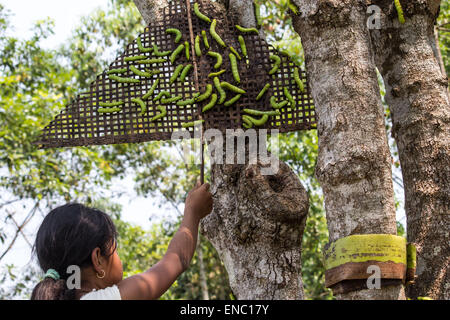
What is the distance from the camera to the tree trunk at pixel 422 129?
2.26m

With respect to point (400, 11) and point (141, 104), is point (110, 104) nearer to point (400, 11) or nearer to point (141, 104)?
point (141, 104)

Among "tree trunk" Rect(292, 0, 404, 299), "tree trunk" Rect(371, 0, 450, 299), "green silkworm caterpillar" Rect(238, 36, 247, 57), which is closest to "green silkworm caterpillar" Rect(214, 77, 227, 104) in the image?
"green silkworm caterpillar" Rect(238, 36, 247, 57)

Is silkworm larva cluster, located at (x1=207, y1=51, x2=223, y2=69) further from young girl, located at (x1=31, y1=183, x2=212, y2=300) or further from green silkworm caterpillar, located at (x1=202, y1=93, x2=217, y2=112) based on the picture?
young girl, located at (x1=31, y1=183, x2=212, y2=300)

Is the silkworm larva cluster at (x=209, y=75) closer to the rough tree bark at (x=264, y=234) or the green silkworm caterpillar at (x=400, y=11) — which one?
the green silkworm caterpillar at (x=400, y=11)

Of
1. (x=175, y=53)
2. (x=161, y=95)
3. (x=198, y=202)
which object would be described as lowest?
(x=198, y=202)

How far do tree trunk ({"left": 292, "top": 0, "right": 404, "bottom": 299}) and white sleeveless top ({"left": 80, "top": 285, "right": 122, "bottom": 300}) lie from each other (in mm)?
752

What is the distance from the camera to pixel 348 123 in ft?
6.40

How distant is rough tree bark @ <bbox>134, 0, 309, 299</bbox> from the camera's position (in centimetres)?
212

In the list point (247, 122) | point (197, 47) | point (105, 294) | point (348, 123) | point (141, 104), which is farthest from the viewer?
point (197, 47)

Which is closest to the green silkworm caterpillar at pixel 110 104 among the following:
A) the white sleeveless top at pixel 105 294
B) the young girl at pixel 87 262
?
the young girl at pixel 87 262

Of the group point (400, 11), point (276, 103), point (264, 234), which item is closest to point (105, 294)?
point (264, 234)

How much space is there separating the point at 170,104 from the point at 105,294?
3.89ft

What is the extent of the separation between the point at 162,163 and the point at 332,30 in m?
7.81

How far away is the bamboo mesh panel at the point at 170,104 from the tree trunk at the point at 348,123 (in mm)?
410
